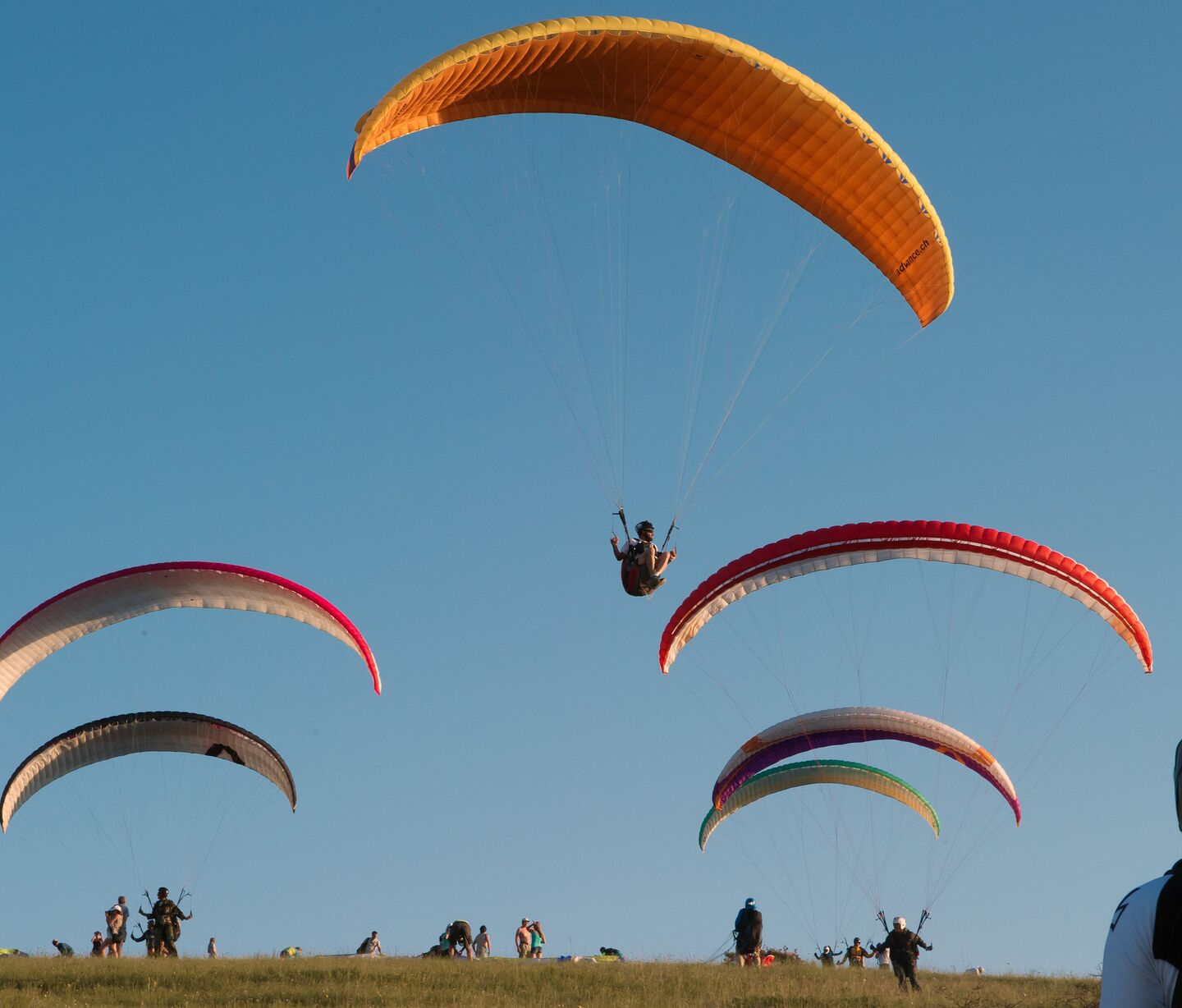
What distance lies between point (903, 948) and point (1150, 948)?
63.5 ft

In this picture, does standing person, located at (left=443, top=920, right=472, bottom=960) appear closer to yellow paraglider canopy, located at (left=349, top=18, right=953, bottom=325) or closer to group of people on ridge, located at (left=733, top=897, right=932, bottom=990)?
group of people on ridge, located at (left=733, top=897, right=932, bottom=990)

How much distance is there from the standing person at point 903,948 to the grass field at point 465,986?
277 mm

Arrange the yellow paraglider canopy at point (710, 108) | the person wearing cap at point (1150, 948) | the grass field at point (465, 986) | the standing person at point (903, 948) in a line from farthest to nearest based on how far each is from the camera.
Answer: the standing person at point (903, 948), the grass field at point (465, 986), the yellow paraglider canopy at point (710, 108), the person wearing cap at point (1150, 948)

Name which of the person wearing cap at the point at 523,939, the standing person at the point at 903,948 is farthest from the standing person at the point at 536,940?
the standing person at the point at 903,948

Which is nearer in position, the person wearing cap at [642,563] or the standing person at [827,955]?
the person wearing cap at [642,563]

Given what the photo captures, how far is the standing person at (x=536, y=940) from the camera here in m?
26.8

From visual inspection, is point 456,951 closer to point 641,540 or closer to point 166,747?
point 166,747

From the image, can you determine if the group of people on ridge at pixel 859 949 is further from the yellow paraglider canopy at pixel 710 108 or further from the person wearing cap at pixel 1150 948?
the person wearing cap at pixel 1150 948

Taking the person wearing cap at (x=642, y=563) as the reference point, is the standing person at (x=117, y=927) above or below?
below

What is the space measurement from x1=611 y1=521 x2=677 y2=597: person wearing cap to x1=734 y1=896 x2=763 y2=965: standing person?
7.64m

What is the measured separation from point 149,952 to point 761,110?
15741 millimetres

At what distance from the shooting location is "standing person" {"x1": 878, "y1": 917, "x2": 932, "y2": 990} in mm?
21047

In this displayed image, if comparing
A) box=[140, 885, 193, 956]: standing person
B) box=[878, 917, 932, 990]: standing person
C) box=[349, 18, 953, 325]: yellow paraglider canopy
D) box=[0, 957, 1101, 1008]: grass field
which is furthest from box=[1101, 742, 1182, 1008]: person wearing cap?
box=[140, 885, 193, 956]: standing person

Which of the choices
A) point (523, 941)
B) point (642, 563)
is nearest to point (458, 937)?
point (523, 941)
